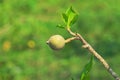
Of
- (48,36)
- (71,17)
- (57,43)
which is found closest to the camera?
(57,43)

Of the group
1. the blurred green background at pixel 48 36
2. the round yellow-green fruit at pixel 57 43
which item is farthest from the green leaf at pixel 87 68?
the blurred green background at pixel 48 36

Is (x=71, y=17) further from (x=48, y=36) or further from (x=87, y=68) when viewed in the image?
(x=48, y=36)

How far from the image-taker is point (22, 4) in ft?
24.7

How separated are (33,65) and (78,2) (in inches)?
102

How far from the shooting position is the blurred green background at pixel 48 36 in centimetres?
557

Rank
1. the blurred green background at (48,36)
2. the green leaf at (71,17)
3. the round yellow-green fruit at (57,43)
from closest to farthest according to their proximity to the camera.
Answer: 1. the round yellow-green fruit at (57,43)
2. the green leaf at (71,17)
3. the blurred green background at (48,36)

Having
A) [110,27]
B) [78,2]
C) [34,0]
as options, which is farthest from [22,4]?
[110,27]

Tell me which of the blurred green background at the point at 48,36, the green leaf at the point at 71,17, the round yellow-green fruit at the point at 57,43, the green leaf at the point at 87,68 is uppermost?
the round yellow-green fruit at the point at 57,43

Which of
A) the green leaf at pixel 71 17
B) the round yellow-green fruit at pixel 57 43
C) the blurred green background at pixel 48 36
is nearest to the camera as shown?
the round yellow-green fruit at pixel 57 43

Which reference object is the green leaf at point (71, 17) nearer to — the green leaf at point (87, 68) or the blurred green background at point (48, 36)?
the green leaf at point (87, 68)

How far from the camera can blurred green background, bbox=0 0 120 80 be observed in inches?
219

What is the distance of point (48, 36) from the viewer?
657 centimetres


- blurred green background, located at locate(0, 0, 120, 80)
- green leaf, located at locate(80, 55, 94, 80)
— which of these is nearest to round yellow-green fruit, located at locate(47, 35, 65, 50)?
green leaf, located at locate(80, 55, 94, 80)

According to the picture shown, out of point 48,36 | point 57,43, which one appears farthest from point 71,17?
point 48,36
